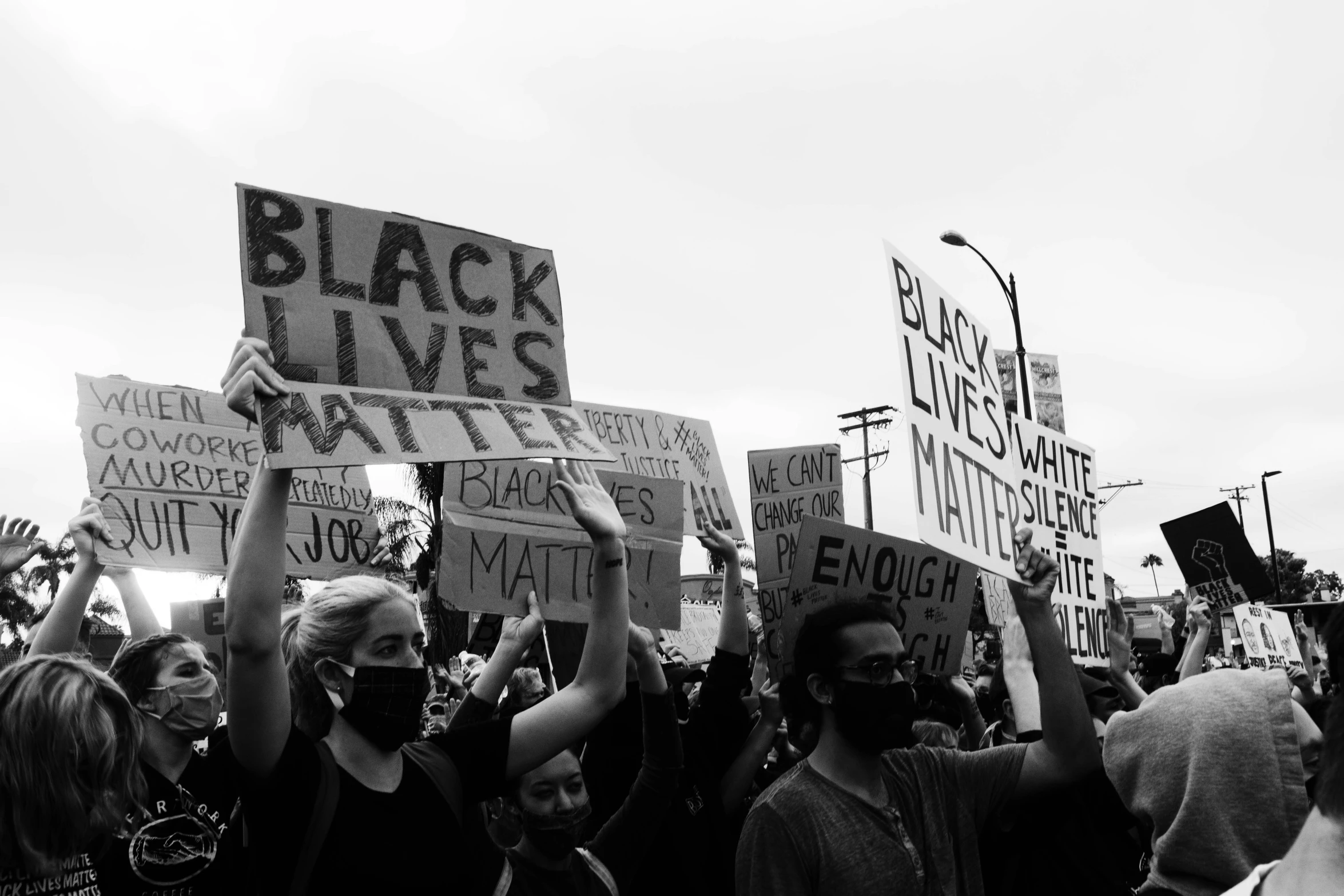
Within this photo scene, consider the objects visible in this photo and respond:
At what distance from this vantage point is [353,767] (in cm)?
248

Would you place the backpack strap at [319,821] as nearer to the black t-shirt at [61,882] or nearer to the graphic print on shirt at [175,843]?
the black t-shirt at [61,882]

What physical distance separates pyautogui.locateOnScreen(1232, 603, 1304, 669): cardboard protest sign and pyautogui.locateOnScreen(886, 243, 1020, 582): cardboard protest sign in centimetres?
617

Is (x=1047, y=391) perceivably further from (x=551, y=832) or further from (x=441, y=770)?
(x=441, y=770)

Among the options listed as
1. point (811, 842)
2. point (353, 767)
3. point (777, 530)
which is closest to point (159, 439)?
point (777, 530)

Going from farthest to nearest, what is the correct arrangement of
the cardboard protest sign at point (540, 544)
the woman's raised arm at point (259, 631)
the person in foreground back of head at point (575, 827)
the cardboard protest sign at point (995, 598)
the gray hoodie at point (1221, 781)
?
the cardboard protest sign at point (995, 598)
the cardboard protest sign at point (540, 544)
the person in foreground back of head at point (575, 827)
the gray hoodie at point (1221, 781)
the woman's raised arm at point (259, 631)

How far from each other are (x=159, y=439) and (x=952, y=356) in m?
4.33

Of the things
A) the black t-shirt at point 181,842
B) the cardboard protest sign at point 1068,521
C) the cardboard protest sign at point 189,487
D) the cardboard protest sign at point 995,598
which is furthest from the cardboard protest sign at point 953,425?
the cardboard protest sign at point 995,598

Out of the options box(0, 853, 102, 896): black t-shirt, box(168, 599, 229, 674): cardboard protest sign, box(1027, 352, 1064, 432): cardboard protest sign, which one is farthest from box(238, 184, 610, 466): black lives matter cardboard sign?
box(1027, 352, 1064, 432): cardboard protest sign

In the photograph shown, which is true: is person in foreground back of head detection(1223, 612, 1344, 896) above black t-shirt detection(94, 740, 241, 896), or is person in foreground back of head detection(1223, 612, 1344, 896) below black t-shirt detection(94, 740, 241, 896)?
above

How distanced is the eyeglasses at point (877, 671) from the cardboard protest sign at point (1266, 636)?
7580mm

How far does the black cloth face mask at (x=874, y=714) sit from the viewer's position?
9.56 feet

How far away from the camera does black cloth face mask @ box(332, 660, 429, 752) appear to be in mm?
2523

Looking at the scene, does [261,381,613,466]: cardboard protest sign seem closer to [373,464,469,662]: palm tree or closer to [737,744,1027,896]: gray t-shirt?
[737,744,1027,896]: gray t-shirt

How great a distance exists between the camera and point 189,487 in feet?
20.2
